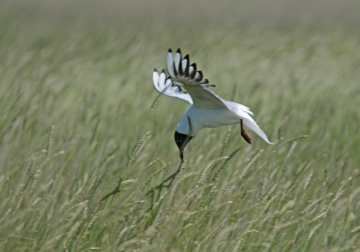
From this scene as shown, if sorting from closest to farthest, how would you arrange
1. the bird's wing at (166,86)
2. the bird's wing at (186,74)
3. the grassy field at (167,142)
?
the grassy field at (167,142)
the bird's wing at (186,74)
the bird's wing at (166,86)

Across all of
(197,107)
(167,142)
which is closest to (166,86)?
(167,142)

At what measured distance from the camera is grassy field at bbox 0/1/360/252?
186 cm

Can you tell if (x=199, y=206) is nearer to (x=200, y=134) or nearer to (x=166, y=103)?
(x=200, y=134)

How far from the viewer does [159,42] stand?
8805 millimetres

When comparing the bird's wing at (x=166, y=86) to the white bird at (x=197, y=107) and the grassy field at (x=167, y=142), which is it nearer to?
the grassy field at (x=167, y=142)

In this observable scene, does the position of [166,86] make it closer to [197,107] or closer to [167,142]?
[167,142]

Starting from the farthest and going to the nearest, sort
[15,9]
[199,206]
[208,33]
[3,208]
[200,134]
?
[15,9] < [208,33] < [200,134] < [199,206] < [3,208]

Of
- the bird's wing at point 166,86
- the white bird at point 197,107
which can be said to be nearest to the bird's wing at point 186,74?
the white bird at point 197,107

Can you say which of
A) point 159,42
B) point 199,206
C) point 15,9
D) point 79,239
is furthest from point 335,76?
point 15,9

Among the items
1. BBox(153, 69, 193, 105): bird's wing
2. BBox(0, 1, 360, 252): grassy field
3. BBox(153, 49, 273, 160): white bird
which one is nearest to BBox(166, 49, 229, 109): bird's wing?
BBox(153, 49, 273, 160): white bird

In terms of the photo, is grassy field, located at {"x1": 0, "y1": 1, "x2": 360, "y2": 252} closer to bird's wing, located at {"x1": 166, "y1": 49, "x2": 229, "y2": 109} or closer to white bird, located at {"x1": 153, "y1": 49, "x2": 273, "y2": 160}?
white bird, located at {"x1": 153, "y1": 49, "x2": 273, "y2": 160}

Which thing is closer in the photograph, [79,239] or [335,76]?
[79,239]

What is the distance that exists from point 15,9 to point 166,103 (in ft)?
26.4

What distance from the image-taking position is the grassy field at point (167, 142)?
1864 millimetres
